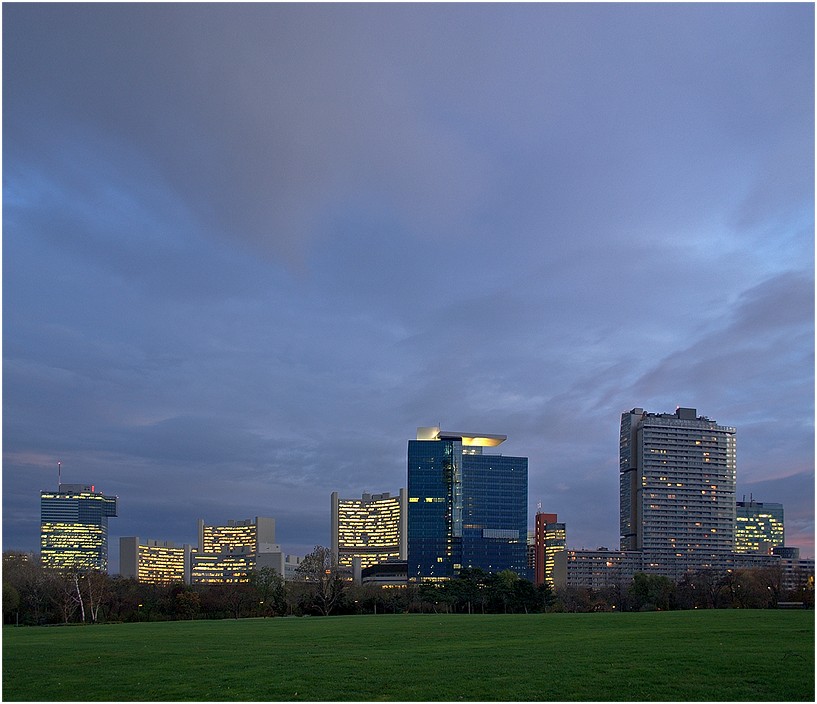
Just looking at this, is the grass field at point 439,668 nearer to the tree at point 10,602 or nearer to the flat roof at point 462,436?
the tree at point 10,602

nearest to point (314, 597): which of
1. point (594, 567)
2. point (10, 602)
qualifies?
point (10, 602)

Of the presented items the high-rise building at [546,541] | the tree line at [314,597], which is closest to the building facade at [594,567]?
the high-rise building at [546,541]

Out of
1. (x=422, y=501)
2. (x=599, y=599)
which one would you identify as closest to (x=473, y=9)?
(x=599, y=599)

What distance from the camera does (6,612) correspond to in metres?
45.1

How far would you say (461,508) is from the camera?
146m

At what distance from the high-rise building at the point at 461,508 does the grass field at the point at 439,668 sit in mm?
119878

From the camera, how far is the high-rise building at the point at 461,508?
5625 inches

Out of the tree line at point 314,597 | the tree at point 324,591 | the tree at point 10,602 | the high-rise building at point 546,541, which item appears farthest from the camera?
the high-rise building at point 546,541

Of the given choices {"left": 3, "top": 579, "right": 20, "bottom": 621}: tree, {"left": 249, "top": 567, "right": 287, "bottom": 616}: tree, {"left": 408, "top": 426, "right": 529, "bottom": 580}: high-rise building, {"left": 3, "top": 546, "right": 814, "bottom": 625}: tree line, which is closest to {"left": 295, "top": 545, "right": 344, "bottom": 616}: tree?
{"left": 3, "top": 546, "right": 814, "bottom": 625}: tree line

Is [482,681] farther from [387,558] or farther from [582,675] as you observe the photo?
[387,558]

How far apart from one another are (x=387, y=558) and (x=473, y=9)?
18160 cm

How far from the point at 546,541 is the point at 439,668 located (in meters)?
180

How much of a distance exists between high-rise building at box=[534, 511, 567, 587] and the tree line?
10468 centimetres

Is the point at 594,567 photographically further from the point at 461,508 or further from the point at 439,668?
the point at 439,668
